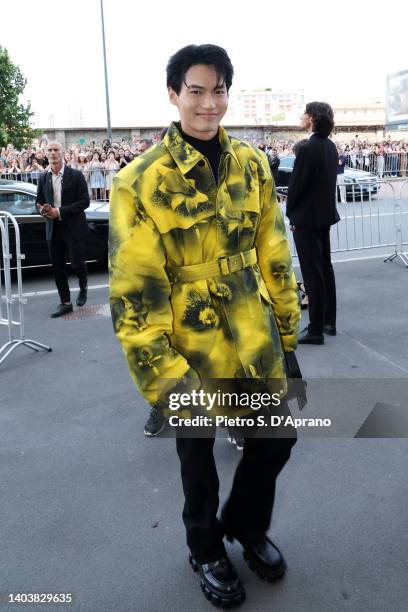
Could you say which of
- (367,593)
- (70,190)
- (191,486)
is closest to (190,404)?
(191,486)

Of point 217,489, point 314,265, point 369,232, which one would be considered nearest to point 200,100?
point 217,489

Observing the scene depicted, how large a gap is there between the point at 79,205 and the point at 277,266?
486 centimetres

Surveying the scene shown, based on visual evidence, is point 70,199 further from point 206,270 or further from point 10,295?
point 206,270

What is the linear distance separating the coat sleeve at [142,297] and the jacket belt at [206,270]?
0.06 metres

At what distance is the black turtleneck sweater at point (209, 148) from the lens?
2.14 m

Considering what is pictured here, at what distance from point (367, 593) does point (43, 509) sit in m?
1.56

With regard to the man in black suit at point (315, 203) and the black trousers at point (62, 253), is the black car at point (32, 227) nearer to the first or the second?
the black trousers at point (62, 253)

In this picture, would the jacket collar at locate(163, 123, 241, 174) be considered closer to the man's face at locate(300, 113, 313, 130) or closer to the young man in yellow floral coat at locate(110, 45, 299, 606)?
the young man in yellow floral coat at locate(110, 45, 299, 606)

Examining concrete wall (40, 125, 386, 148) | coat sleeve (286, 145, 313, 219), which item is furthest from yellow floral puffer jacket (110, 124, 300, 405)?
concrete wall (40, 125, 386, 148)

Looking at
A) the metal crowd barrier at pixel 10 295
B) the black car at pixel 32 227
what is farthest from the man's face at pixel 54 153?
the black car at pixel 32 227

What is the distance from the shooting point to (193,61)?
2041 mm

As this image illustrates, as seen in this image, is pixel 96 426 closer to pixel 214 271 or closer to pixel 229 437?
pixel 229 437

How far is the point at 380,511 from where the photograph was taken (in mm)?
2914

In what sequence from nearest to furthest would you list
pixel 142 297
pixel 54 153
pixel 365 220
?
pixel 142 297
pixel 54 153
pixel 365 220
